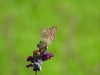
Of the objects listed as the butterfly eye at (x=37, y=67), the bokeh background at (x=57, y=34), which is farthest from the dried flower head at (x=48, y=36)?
the bokeh background at (x=57, y=34)

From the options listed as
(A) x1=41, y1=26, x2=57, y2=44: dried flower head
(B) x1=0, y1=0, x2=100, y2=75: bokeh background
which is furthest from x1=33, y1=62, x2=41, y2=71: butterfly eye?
(B) x1=0, y1=0, x2=100, y2=75: bokeh background

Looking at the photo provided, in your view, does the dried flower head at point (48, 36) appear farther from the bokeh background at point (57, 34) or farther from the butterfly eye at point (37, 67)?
the bokeh background at point (57, 34)

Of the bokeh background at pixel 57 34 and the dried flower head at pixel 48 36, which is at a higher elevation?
the bokeh background at pixel 57 34

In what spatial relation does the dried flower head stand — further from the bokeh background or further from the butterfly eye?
the bokeh background

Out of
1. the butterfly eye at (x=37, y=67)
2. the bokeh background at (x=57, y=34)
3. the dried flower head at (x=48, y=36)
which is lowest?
the butterfly eye at (x=37, y=67)

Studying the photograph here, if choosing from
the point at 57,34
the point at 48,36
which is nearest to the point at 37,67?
the point at 48,36

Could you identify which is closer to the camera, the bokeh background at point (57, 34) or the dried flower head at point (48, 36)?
the dried flower head at point (48, 36)

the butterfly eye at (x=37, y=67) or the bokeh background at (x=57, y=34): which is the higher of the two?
the bokeh background at (x=57, y=34)

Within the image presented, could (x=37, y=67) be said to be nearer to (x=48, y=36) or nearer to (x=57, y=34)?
(x=48, y=36)
